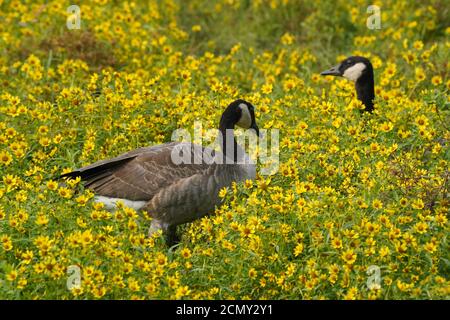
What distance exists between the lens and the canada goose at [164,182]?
7020mm

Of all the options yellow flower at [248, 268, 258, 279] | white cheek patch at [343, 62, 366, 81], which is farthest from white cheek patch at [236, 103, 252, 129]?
yellow flower at [248, 268, 258, 279]

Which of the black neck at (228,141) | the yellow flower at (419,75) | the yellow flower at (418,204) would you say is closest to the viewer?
the yellow flower at (418,204)

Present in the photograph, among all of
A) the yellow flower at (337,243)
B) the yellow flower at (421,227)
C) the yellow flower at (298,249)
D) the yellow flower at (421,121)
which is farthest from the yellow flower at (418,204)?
the yellow flower at (421,121)

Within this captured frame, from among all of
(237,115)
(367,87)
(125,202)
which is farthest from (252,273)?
(367,87)

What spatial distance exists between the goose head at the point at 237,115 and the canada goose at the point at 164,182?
440 mm

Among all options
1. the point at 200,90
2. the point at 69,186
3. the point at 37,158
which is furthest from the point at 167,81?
the point at 69,186

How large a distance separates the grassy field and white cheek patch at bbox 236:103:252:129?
0.76ft

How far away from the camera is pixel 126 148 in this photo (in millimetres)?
7906

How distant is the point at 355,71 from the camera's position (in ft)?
29.0

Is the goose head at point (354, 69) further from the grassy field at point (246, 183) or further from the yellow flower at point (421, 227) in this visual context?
the yellow flower at point (421, 227)

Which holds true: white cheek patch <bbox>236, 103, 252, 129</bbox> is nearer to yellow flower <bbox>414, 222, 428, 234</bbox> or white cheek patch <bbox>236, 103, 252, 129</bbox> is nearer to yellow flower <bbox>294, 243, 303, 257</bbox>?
yellow flower <bbox>294, 243, 303, 257</bbox>

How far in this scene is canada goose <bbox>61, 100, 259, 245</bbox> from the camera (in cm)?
702
